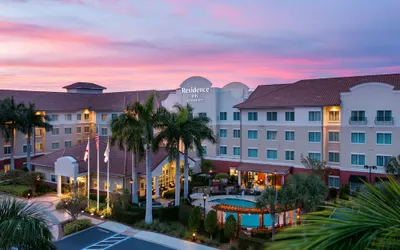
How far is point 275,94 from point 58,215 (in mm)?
28885

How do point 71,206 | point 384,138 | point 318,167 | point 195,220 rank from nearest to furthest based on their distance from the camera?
1. point 195,220
2. point 71,206
3. point 384,138
4. point 318,167

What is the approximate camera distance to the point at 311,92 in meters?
41.5

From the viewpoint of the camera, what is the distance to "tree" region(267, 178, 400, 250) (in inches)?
127

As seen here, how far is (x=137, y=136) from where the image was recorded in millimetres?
26766

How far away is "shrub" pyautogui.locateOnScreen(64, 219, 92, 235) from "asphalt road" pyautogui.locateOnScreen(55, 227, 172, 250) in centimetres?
50

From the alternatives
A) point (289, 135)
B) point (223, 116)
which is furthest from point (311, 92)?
point (223, 116)

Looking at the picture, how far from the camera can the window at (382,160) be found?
34853mm

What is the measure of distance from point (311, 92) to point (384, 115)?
29.2 feet

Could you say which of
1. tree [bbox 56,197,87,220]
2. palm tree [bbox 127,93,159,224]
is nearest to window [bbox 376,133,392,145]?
→ palm tree [bbox 127,93,159,224]

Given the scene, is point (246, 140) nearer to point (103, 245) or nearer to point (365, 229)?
point (103, 245)

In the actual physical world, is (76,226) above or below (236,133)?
below

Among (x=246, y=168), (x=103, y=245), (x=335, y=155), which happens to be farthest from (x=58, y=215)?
(x=335, y=155)

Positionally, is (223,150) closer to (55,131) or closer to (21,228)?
(55,131)

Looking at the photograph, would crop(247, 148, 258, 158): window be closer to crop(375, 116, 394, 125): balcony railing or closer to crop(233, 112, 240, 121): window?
crop(233, 112, 240, 121): window
